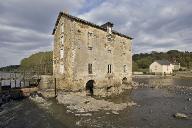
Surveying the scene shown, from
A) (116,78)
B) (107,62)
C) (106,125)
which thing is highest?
(107,62)

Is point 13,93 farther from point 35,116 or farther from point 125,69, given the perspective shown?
point 125,69

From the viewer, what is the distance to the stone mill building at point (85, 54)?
110 feet

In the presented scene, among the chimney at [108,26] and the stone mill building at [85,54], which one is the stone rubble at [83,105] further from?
the chimney at [108,26]

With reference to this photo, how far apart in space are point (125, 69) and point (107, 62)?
7.59 meters

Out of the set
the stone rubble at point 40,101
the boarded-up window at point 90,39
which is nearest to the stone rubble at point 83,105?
the stone rubble at point 40,101

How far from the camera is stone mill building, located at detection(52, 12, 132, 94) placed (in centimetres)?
3353

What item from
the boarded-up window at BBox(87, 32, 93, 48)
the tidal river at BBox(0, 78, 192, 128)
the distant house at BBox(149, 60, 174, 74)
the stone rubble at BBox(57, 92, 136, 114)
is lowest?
the tidal river at BBox(0, 78, 192, 128)

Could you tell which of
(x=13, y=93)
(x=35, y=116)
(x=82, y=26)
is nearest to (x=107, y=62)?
(x=82, y=26)

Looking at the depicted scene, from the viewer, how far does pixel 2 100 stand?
30.1 meters

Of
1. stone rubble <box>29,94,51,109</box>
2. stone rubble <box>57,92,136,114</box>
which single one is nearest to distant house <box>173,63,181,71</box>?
stone rubble <box>57,92,136,114</box>

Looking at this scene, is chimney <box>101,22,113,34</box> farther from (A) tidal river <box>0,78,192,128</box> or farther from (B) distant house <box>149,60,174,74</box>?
(B) distant house <box>149,60,174,74</box>

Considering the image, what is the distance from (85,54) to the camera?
35.0 metres

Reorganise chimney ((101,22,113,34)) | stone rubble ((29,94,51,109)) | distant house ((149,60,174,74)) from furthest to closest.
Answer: distant house ((149,60,174,74)), chimney ((101,22,113,34)), stone rubble ((29,94,51,109))

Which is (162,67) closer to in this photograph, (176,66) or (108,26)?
(176,66)
